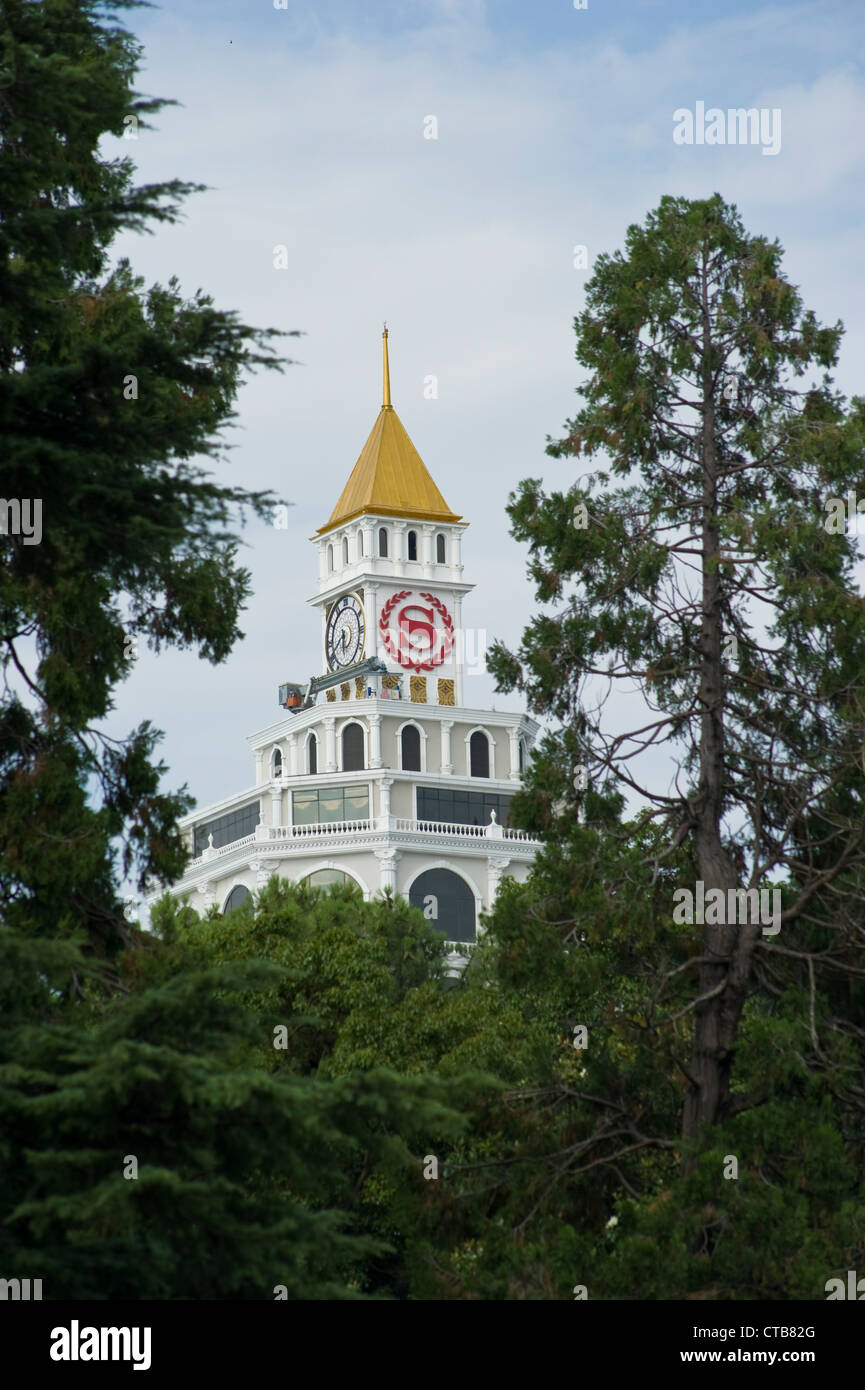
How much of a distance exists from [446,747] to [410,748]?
1.79 m

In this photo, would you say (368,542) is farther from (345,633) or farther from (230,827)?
(230,827)

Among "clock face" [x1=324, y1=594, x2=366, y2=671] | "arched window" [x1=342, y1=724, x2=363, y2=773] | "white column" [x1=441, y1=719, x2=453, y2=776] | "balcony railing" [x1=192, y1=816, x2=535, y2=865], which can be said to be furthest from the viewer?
"clock face" [x1=324, y1=594, x2=366, y2=671]

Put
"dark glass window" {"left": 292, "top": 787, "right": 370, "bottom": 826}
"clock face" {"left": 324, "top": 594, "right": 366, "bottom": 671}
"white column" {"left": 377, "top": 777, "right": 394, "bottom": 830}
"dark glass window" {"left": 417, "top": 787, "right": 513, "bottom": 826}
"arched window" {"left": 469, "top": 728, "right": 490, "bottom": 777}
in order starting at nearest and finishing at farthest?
"white column" {"left": 377, "top": 777, "right": 394, "bottom": 830}, "dark glass window" {"left": 292, "top": 787, "right": 370, "bottom": 826}, "dark glass window" {"left": 417, "top": 787, "right": 513, "bottom": 826}, "arched window" {"left": 469, "top": 728, "right": 490, "bottom": 777}, "clock face" {"left": 324, "top": 594, "right": 366, "bottom": 671}

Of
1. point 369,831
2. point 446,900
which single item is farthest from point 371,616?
point 446,900

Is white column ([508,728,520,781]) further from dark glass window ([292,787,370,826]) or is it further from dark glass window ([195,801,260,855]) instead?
dark glass window ([195,801,260,855])

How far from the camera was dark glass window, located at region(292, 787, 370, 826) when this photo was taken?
90812 mm

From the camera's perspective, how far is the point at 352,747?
95.5 m

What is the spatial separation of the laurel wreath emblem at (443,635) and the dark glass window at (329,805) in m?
A: 11.8

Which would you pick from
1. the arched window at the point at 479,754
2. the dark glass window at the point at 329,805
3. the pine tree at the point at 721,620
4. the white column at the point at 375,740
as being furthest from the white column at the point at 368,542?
the pine tree at the point at 721,620

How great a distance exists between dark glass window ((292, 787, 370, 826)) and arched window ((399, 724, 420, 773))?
5.09 meters

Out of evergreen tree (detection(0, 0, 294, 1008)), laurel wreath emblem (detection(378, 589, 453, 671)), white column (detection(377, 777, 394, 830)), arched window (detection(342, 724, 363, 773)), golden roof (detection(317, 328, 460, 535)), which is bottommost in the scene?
evergreen tree (detection(0, 0, 294, 1008))

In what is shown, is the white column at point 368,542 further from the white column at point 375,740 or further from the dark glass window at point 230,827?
the dark glass window at point 230,827

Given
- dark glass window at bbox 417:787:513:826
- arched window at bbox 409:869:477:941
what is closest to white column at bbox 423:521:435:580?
dark glass window at bbox 417:787:513:826
